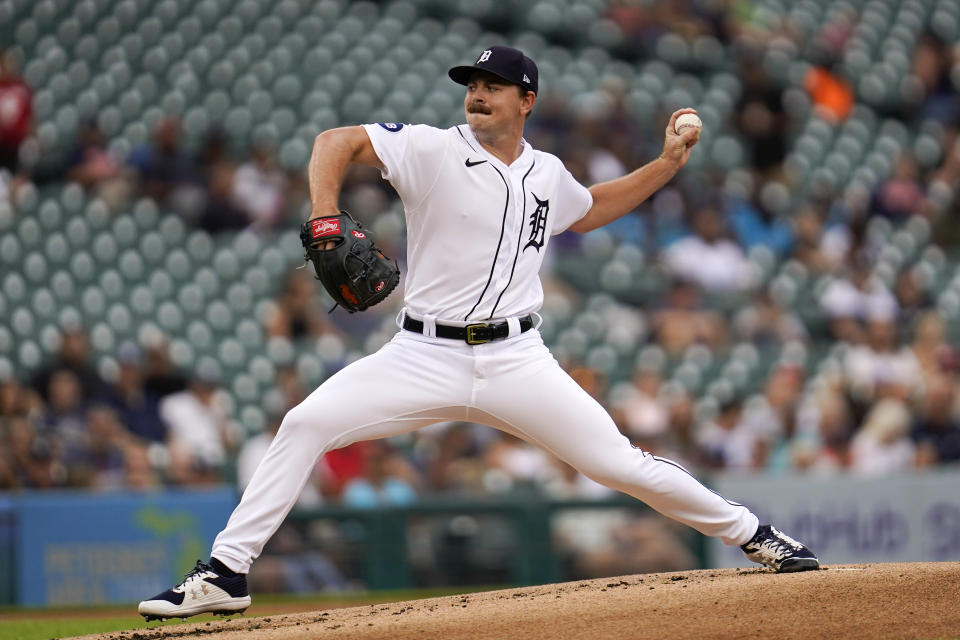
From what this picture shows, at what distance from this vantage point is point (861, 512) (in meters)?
8.48

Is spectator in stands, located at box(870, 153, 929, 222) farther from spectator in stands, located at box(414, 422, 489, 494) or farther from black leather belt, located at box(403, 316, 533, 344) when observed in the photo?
black leather belt, located at box(403, 316, 533, 344)

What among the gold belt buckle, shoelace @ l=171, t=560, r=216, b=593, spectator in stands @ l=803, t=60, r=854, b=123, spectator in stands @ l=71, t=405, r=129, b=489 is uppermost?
spectator in stands @ l=803, t=60, r=854, b=123

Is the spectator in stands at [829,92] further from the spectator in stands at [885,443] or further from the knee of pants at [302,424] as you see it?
the knee of pants at [302,424]

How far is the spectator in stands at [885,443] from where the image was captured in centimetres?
919

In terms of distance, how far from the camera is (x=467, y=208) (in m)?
3.98

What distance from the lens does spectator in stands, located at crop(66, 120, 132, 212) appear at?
415 inches

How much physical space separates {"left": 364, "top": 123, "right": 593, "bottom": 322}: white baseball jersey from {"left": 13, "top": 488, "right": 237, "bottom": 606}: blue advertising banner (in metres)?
4.34

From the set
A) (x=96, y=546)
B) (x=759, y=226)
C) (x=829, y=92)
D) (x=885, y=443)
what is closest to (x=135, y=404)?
(x=96, y=546)

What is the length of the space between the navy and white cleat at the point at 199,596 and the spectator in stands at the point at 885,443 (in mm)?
6186

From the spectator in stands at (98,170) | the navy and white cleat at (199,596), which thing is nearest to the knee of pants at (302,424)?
the navy and white cleat at (199,596)

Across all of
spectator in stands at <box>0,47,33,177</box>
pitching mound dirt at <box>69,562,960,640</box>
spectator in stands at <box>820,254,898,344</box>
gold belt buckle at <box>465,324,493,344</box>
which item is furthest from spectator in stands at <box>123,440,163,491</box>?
spectator in stands at <box>820,254,898,344</box>

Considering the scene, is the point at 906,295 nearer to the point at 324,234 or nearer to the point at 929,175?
the point at 929,175

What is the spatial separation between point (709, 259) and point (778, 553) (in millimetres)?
6726

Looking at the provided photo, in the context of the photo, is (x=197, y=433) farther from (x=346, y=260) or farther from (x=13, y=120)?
(x=346, y=260)
